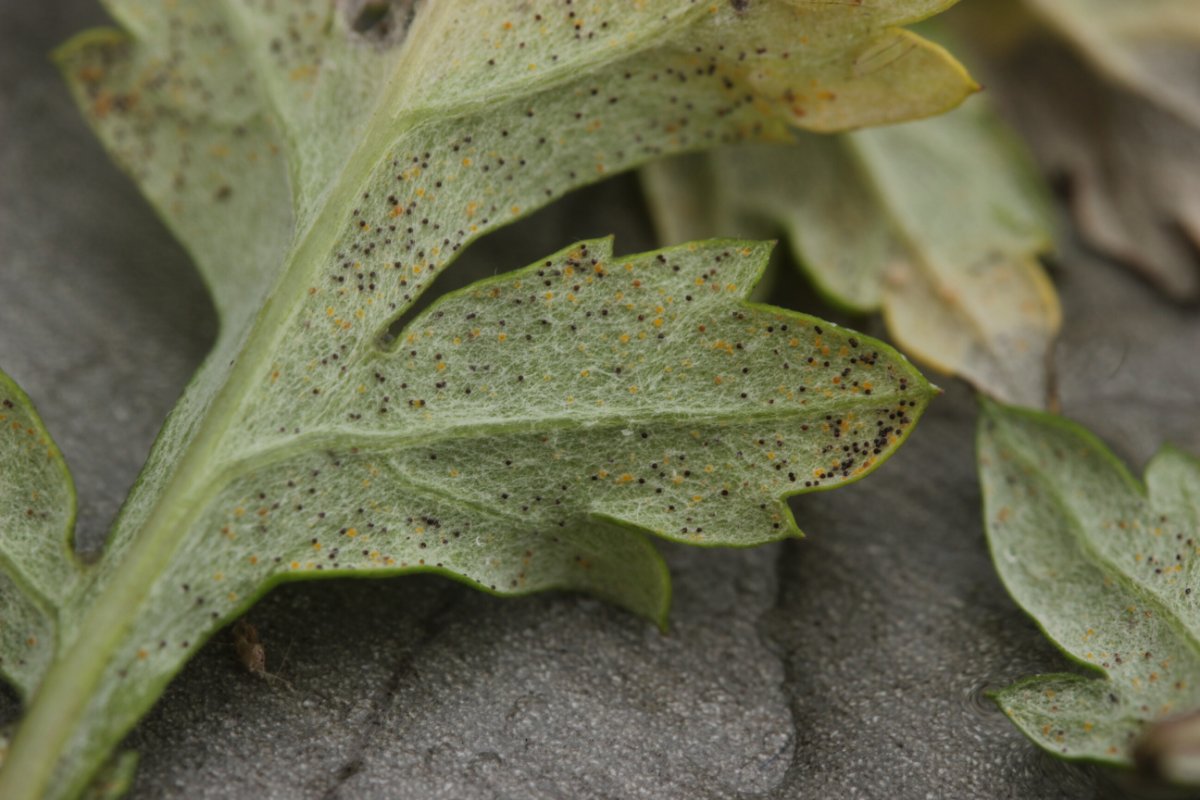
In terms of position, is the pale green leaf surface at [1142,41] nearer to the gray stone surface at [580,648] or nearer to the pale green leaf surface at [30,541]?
the gray stone surface at [580,648]

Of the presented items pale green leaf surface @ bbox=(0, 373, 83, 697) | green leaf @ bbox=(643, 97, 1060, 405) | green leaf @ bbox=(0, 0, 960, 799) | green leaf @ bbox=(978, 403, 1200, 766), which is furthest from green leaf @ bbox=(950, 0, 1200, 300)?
pale green leaf surface @ bbox=(0, 373, 83, 697)

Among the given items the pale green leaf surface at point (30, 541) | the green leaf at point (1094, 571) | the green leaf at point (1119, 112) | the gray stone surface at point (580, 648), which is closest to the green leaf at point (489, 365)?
the pale green leaf surface at point (30, 541)

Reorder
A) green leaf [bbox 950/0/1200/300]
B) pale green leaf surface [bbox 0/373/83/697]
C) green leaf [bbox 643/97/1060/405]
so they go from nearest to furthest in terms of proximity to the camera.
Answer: pale green leaf surface [bbox 0/373/83/697]
green leaf [bbox 643/97/1060/405]
green leaf [bbox 950/0/1200/300]

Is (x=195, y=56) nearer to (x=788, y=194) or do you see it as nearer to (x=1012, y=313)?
(x=788, y=194)

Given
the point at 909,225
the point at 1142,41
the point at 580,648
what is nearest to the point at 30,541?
the point at 580,648

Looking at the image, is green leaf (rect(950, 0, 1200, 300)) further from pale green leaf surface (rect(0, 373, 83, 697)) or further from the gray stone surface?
pale green leaf surface (rect(0, 373, 83, 697))

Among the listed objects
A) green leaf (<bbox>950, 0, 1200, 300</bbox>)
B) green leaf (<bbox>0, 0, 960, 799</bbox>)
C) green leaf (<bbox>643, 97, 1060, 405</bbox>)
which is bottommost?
green leaf (<bbox>950, 0, 1200, 300</bbox>)
